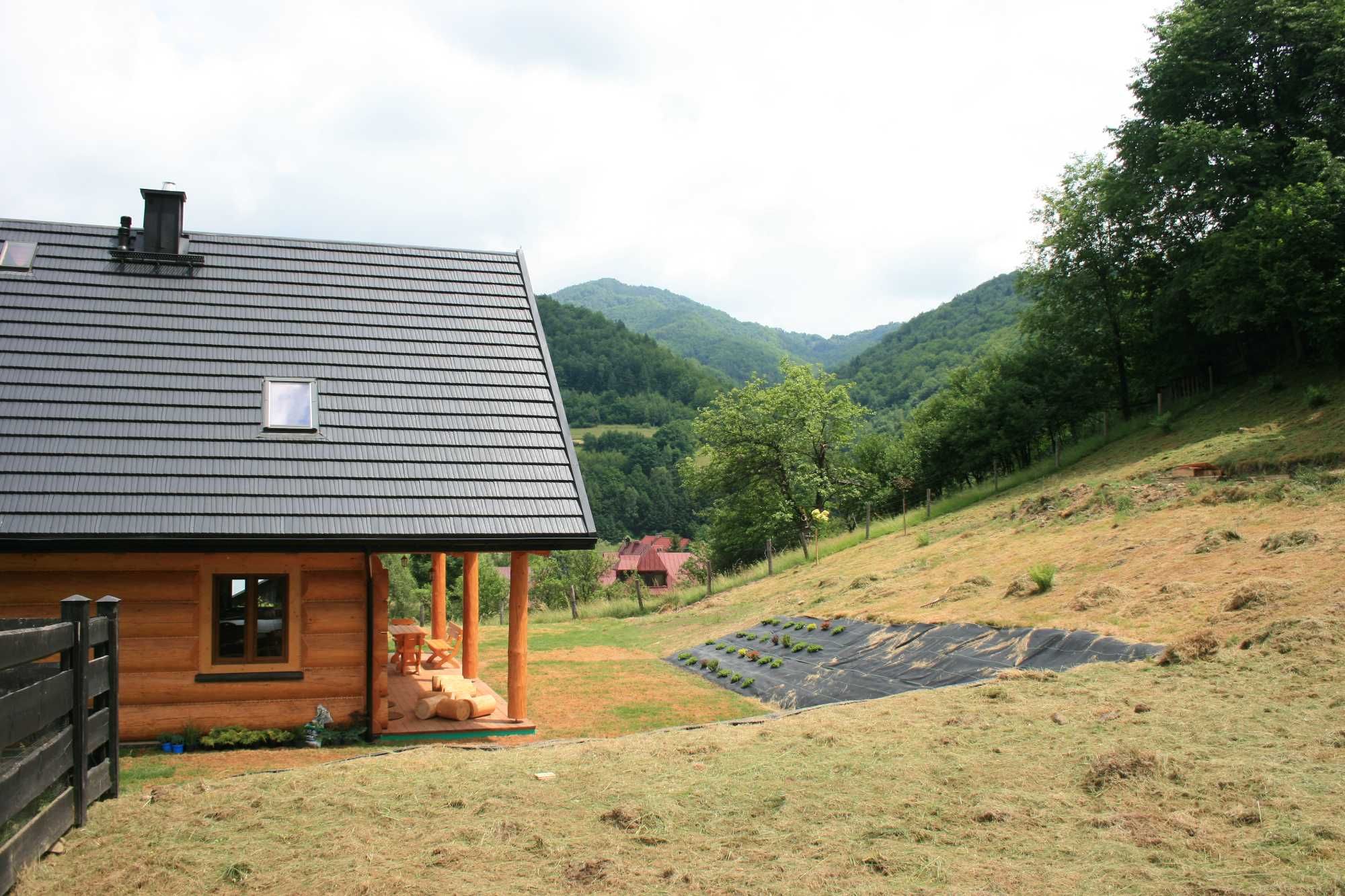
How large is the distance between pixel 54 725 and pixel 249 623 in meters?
4.49

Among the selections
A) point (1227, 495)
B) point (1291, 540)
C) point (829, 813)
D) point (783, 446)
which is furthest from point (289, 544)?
point (783, 446)

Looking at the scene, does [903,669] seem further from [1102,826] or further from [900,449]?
[900,449]

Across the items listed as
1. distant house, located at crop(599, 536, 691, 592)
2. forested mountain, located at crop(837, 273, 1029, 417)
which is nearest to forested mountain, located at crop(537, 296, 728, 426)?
forested mountain, located at crop(837, 273, 1029, 417)

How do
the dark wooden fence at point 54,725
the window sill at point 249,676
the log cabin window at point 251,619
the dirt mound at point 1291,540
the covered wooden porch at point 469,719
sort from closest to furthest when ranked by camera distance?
the dark wooden fence at point 54,725 → the window sill at point 249,676 → the log cabin window at point 251,619 → the covered wooden porch at point 469,719 → the dirt mound at point 1291,540

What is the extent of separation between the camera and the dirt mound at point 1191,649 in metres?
8.36

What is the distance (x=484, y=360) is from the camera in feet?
37.2

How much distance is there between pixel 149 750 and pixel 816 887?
715 centimetres

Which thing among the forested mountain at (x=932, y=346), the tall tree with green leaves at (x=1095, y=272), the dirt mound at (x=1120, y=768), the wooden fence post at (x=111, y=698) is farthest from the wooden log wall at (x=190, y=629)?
the forested mountain at (x=932, y=346)

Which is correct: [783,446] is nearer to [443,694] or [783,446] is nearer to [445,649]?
[445,649]

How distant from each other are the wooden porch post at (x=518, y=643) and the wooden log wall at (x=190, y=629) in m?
1.39

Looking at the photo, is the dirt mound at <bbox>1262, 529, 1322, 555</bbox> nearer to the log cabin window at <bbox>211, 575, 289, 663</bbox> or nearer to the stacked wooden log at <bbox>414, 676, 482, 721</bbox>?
the stacked wooden log at <bbox>414, 676, 482, 721</bbox>

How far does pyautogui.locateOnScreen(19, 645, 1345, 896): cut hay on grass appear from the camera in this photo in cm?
Result: 449

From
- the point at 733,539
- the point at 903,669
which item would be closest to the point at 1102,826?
the point at 903,669

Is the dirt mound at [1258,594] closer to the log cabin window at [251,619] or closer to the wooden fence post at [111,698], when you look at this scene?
the log cabin window at [251,619]
